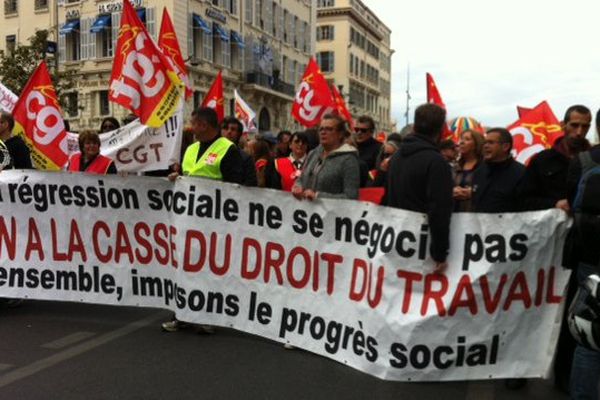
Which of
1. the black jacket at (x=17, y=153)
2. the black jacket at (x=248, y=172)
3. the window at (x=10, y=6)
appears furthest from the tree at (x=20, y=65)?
the black jacket at (x=248, y=172)

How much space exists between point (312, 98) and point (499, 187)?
6.38 meters

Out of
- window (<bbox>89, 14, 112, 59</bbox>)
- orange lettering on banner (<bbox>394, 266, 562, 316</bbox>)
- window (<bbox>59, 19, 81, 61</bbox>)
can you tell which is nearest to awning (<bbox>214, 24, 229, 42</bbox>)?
window (<bbox>89, 14, 112, 59</bbox>)

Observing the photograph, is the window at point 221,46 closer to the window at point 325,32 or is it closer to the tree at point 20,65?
the tree at point 20,65

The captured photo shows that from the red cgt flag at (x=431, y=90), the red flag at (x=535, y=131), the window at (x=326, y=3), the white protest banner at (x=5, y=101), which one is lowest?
the red flag at (x=535, y=131)

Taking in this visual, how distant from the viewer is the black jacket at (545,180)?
450cm

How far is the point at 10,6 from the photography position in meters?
39.2

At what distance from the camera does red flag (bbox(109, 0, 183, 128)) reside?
6082 millimetres

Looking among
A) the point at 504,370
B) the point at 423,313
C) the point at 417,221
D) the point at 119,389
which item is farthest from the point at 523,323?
the point at 119,389

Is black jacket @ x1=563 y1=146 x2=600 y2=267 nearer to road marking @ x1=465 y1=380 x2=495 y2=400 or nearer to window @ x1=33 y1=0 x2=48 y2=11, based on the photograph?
road marking @ x1=465 y1=380 x2=495 y2=400

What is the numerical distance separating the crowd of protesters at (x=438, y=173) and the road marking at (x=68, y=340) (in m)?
0.67

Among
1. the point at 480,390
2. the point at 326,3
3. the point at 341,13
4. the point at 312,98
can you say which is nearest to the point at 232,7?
the point at 341,13

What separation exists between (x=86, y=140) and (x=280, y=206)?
2.61 metres

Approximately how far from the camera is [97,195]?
5.82 metres

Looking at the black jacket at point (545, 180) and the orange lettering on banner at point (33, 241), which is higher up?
the black jacket at point (545, 180)
